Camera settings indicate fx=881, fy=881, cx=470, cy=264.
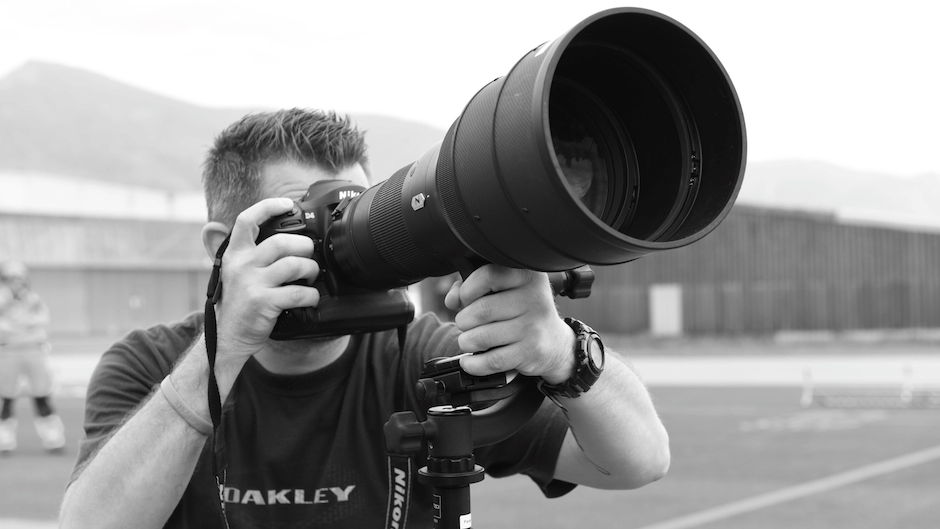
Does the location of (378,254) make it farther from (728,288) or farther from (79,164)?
(79,164)

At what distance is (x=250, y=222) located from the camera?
1.80 metres

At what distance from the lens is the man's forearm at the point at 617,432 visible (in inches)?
71.7

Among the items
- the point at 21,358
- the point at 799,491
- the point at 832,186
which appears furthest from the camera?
the point at 832,186

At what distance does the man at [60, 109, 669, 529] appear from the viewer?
1.76 meters

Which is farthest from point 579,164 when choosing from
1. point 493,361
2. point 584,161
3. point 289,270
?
point 289,270

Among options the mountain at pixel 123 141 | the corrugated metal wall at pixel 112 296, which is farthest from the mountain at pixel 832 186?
the corrugated metal wall at pixel 112 296

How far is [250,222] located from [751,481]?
18.9ft

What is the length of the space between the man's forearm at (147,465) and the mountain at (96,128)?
100907 millimetres

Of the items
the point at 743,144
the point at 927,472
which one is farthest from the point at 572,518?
the point at 743,144

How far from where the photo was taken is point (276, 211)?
184 centimetres

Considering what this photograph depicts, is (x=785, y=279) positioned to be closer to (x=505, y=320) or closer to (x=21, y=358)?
(x=21, y=358)

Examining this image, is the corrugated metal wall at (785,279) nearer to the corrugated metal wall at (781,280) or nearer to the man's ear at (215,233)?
the corrugated metal wall at (781,280)

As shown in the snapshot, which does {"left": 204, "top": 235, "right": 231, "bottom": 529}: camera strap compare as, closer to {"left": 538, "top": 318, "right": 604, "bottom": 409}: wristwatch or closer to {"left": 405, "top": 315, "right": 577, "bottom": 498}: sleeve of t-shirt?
{"left": 405, "top": 315, "right": 577, "bottom": 498}: sleeve of t-shirt

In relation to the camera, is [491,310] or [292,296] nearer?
[491,310]
